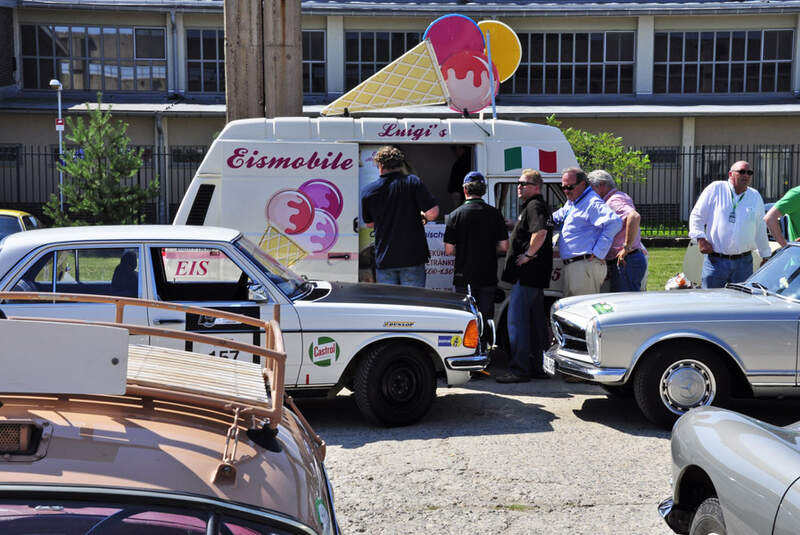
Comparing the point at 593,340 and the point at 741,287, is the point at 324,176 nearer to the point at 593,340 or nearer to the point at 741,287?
the point at 593,340

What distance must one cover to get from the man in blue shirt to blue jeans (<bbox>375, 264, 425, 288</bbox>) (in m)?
1.42

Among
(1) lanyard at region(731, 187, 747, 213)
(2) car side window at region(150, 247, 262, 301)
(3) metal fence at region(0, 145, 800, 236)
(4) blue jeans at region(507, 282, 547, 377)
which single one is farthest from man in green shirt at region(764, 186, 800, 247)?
(3) metal fence at region(0, 145, 800, 236)

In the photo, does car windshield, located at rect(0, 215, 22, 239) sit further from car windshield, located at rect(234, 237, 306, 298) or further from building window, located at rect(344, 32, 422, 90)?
building window, located at rect(344, 32, 422, 90)

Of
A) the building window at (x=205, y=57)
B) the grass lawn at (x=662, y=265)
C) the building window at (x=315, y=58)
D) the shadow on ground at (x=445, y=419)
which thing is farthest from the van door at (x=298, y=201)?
the building window at (x=205, y=57)

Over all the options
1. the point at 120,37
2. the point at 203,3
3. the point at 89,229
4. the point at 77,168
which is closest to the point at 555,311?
the point at 89,229

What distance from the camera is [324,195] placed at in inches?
346

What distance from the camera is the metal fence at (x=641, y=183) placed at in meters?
29.0

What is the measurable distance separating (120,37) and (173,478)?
106 feet

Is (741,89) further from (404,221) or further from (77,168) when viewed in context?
(404,221)

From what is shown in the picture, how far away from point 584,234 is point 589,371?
7.01 feet

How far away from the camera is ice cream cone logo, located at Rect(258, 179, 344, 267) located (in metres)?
8.73

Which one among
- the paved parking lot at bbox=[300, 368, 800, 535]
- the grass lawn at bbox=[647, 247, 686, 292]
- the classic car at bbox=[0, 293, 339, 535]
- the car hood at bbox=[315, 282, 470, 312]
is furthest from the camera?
the grass lawn at bbox=[647, 247, 686, 292]

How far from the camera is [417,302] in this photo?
23.2 ft

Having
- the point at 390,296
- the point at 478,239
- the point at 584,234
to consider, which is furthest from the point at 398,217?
the point at 584,234
